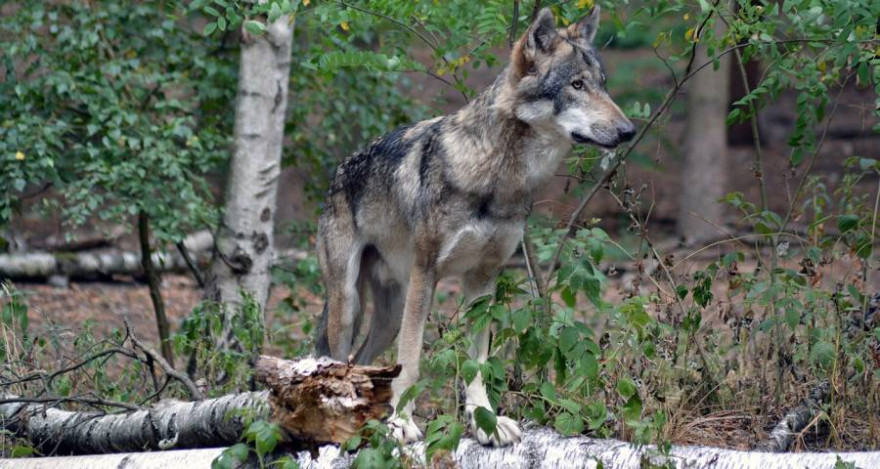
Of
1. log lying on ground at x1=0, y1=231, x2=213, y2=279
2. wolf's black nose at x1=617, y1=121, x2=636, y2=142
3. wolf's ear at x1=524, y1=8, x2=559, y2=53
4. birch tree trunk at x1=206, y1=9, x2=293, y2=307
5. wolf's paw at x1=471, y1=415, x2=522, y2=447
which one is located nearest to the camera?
wolf's paw at x1=471, y1=415, x2=522, y2=447

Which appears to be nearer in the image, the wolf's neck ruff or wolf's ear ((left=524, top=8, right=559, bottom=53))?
wolf's ear ((left=524, top=8, right=559, bottom=53))

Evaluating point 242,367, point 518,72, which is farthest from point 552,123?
point 242,367

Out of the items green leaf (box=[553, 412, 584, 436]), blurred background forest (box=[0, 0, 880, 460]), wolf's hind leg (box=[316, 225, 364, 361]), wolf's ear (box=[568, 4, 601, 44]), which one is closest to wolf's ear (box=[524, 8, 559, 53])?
wolf's ear (box=[568, 4, 601, 44])

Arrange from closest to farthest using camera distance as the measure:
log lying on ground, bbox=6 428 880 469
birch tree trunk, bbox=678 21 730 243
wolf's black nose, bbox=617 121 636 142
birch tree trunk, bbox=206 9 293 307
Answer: log lying on ground, bbox=6 428 880 469 → wolf's black nose, bbox=617 121 636 142 → birch tree trunk, bbox=206 9 293 307 → birch tree trunk, bbox=678 21 730 243

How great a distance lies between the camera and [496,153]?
16.4 ft

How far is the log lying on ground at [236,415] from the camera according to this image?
4.35 metres

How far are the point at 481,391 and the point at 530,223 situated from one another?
6.99 feet

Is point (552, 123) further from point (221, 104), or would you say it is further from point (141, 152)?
point (221, 104)

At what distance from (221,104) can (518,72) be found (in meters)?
3.65

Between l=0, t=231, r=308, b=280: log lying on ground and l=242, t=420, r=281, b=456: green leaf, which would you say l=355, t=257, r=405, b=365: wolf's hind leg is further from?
l=0, t=231, r=308, b=280: log lying on ground

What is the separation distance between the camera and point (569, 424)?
169 inches

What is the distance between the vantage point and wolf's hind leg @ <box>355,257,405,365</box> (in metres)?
5.76

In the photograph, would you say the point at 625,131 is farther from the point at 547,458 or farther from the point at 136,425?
the point at 136,425

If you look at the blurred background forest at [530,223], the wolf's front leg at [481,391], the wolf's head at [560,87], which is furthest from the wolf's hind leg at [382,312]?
the wolf's head at [560,87]
